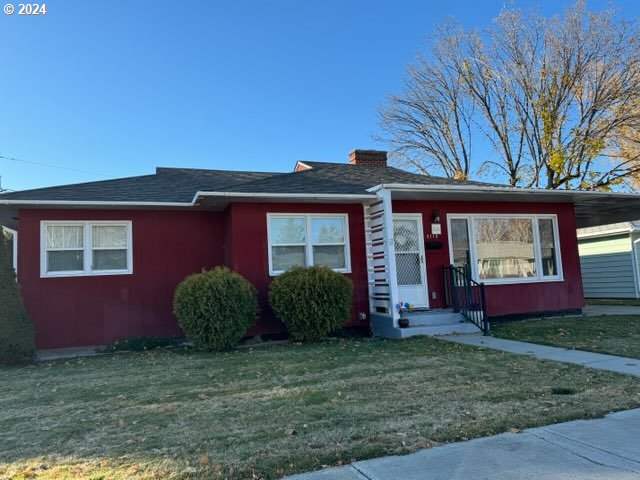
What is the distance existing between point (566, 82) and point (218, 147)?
1504 cm

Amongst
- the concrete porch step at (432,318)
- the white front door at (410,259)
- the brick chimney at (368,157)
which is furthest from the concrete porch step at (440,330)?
the brick chimney at (368,157)

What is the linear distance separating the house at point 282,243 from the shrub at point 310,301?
78cm

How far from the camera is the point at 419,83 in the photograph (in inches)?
933

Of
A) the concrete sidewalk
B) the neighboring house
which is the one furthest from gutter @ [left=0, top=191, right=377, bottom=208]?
the neighboring house

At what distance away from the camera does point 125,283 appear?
9242 millimetres

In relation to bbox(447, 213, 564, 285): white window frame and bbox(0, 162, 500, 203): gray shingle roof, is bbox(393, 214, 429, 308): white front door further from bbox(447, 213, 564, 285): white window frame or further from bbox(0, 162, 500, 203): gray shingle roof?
bbox(0, 162, 500, 203): gray shingle roof

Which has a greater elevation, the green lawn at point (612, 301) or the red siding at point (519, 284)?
the red siding at point (519, 284)

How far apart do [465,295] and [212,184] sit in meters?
6.31

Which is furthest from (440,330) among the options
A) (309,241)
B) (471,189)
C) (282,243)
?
(282,243)

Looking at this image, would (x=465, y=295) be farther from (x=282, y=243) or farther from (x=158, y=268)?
(x=158, y=268)

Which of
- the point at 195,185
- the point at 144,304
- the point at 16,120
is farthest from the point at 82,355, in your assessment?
the point at 16,120

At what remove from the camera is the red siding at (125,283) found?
8.70 m

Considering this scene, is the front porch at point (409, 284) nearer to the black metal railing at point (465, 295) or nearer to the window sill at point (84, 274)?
the black metal railing at point (465, 295)

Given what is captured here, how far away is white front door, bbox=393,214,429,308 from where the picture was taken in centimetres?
1007
